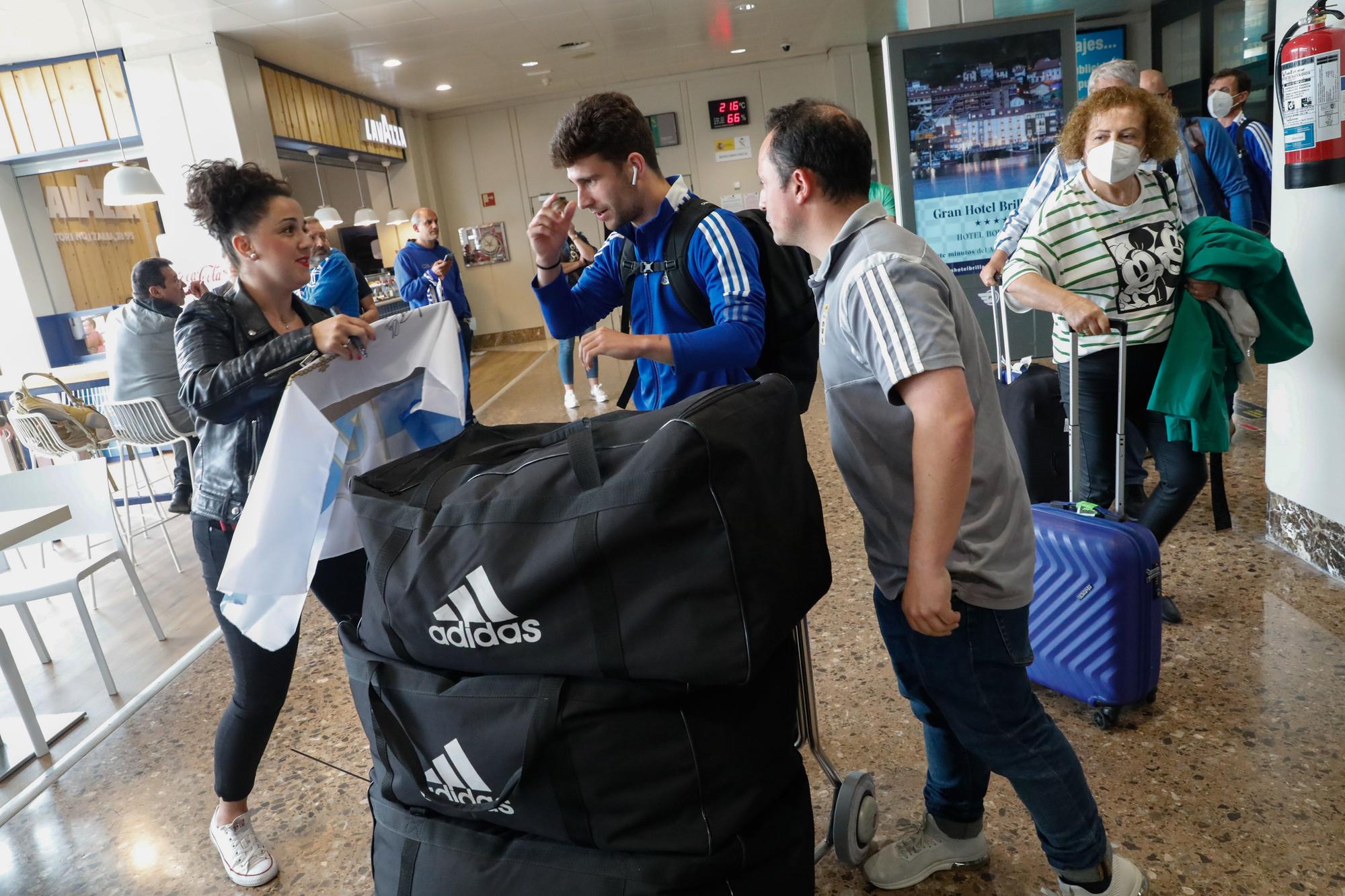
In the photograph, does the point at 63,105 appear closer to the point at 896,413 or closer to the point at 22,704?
the point at 22,704

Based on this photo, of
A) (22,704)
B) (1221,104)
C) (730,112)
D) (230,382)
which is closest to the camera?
(230,382)

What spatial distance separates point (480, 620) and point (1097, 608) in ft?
4.75

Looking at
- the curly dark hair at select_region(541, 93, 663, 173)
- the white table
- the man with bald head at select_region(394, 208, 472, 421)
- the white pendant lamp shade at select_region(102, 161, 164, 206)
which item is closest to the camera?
the curly dark hair at select_region(541, 93, 663, 173)

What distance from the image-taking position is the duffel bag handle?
1.11 meters

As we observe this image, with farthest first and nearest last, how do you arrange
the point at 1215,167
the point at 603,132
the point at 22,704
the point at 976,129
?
1. the point at 976,129
2. the point at 1215,167
3. the point at 22,704
4. the point at 603,132

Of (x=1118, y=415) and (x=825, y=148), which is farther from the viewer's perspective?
(x=1118, y=415)

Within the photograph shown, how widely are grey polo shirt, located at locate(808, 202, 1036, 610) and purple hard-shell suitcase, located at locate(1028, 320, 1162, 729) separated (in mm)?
684

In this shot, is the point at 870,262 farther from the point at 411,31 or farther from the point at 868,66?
the point at 868,66

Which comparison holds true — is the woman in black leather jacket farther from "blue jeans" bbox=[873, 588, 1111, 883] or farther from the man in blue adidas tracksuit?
"blue jeans" bbox=[873, 588, 1111, 883]

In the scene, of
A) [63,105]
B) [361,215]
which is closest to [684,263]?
[63,105]

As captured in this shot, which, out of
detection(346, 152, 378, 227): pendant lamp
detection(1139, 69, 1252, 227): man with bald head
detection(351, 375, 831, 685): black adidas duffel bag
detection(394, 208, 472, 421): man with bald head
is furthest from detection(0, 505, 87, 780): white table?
detection(346, 152, 378, 227): pendant lamp

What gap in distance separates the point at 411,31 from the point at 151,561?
4.94 m

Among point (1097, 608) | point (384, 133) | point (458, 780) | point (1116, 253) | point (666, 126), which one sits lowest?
point (1097, 608)

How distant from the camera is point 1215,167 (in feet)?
13.3
